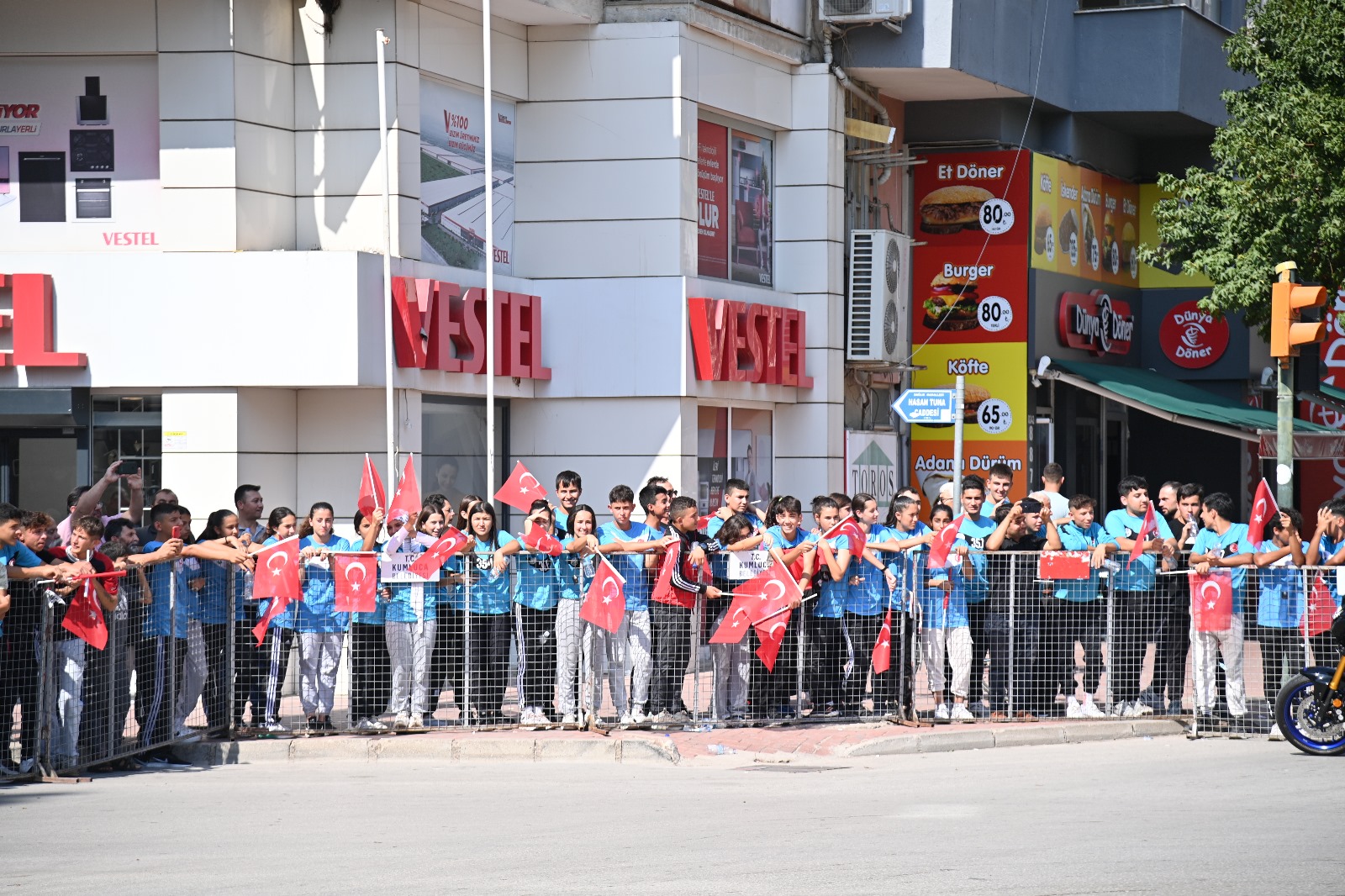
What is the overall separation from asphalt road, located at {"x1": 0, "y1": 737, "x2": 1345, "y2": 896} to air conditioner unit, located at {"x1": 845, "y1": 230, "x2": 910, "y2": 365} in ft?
34.8

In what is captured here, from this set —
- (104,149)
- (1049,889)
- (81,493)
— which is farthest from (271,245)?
(1049,889)

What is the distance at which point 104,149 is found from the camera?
59.3ft

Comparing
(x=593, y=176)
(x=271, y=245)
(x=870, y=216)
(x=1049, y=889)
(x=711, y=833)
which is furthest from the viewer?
(x=870, y=216)

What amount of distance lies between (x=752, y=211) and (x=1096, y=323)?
297 inches

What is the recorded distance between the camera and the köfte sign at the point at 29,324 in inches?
671

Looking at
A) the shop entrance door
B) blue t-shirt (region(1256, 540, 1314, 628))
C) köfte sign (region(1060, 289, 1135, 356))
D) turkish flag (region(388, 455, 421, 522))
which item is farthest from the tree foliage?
the shop entrance door

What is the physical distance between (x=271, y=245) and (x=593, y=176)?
4152 mm

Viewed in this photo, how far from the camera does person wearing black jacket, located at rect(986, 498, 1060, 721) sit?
14344 mm

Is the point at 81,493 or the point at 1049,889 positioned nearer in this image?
the point at 1049,889

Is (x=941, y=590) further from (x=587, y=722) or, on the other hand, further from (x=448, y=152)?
(x=448, y=152)

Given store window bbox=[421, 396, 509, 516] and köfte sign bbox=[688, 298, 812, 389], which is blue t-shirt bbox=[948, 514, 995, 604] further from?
store window bbox=[421, 396, 509, 516]

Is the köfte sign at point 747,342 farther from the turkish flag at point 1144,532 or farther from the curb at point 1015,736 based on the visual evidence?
the curb at point 1015,736

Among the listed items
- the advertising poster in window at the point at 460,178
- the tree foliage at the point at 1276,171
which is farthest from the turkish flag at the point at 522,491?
the tree foliage at the point at 1276,171

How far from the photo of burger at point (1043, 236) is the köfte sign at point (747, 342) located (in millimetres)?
4731
